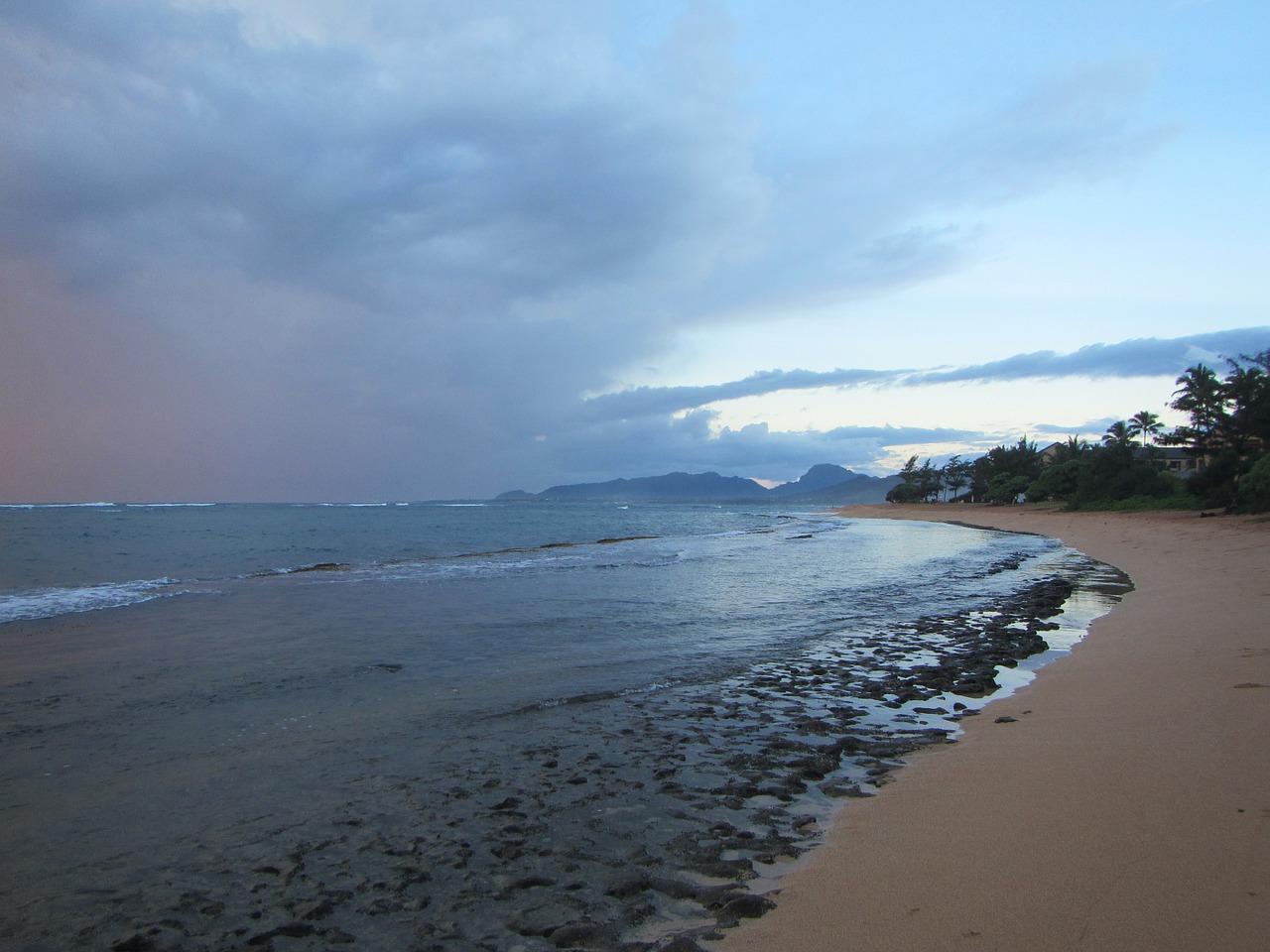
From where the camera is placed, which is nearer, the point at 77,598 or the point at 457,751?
the point at 457,751

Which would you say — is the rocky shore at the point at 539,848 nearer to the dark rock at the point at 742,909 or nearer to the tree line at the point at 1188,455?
the dark rock at the point at 742,909

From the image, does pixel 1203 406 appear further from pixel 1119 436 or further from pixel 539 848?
pixel 539 848

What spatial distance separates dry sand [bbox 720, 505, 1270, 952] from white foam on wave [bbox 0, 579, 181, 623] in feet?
61.6

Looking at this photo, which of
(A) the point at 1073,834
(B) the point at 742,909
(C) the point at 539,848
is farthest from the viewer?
(C) the point at 539,848

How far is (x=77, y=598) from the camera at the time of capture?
18547mm

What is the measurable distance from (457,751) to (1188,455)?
5069cm

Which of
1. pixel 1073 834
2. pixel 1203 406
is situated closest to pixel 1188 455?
pixel 1203 406

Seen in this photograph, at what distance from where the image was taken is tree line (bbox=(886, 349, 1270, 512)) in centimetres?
3506

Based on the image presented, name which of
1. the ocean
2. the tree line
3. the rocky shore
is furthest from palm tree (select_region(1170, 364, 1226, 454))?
the rocky shore

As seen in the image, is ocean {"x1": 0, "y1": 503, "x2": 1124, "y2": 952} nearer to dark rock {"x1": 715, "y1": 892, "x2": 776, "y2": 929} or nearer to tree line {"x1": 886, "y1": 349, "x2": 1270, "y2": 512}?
dark rock {"x1": 715, "y1": 892, "x2": 776, "y2": 929}

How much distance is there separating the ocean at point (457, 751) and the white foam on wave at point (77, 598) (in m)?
0.26

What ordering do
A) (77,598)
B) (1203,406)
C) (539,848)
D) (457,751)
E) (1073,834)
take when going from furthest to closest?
(1203,406) → (77,598) → (457,751) → (539,848) → (1073,834)

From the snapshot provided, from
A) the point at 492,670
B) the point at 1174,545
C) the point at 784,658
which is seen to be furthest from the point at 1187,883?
the point at 1174,545

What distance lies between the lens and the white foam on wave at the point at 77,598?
635 inches
